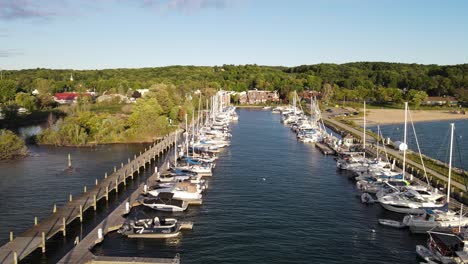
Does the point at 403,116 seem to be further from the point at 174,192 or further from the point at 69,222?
the point at 69,222

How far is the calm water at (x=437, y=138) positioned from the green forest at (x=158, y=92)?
3594 centimetres

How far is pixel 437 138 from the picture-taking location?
70.6m

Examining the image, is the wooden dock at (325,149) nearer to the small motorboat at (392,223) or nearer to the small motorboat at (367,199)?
the small motorboat at (367,199)

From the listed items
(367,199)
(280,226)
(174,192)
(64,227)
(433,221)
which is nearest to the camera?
(64,227)

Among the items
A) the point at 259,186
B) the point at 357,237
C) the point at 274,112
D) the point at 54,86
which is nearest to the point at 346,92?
the point at 274,112

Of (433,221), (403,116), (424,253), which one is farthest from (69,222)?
(403,116)

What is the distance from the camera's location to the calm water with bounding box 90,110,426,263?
83.5 feet

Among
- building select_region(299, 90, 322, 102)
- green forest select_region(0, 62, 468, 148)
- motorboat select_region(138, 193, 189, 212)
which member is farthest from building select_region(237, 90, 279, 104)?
motorboat select_region(138, 193, 189, 212)

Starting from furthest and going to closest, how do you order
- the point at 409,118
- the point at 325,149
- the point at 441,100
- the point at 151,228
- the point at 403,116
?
1. the point at 441,100
2. the point at 403,116
3. the point at 409,118
4. the point at 325,149
5. the point at 151,228

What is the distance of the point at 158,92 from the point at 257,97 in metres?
74.9

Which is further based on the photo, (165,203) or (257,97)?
(257,97)

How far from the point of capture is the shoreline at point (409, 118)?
9544 centimetres

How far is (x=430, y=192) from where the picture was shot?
35062 mm

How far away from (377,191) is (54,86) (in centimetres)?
13013
